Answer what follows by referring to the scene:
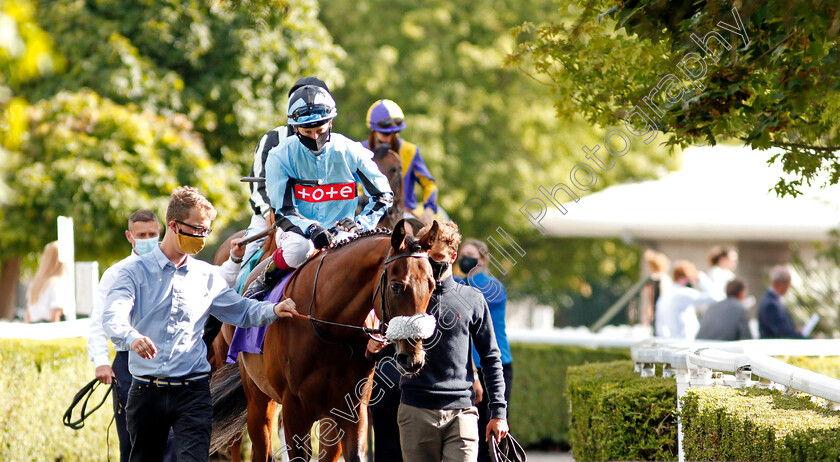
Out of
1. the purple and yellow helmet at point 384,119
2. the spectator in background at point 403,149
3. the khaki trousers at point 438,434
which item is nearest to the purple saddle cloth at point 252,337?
the khaki trousers at point 438,434

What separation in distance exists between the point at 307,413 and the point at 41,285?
5.82m

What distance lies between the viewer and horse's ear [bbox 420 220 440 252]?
531cm

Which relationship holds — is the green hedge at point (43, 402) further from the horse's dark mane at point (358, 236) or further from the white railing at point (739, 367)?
the white railing at point (739, 367)

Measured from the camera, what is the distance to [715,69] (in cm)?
483

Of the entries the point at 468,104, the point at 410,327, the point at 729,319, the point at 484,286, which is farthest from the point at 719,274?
the point at 410,327

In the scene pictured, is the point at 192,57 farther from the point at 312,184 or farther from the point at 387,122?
the point at 312,184

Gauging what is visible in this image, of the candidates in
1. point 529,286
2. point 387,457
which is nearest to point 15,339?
point 387,457

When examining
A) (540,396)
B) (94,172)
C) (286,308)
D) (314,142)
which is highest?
(94,172)

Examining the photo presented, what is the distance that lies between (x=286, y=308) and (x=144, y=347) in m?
0.98

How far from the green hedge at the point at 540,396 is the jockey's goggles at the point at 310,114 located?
7.00 metres

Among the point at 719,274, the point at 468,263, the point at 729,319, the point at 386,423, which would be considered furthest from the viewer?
the point at 719,274

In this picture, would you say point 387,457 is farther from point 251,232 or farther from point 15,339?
Answer: point 15,339

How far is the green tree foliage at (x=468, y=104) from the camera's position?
22.1 metres

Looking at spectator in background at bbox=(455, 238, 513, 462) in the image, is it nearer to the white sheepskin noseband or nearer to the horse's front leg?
the horse's front leg
